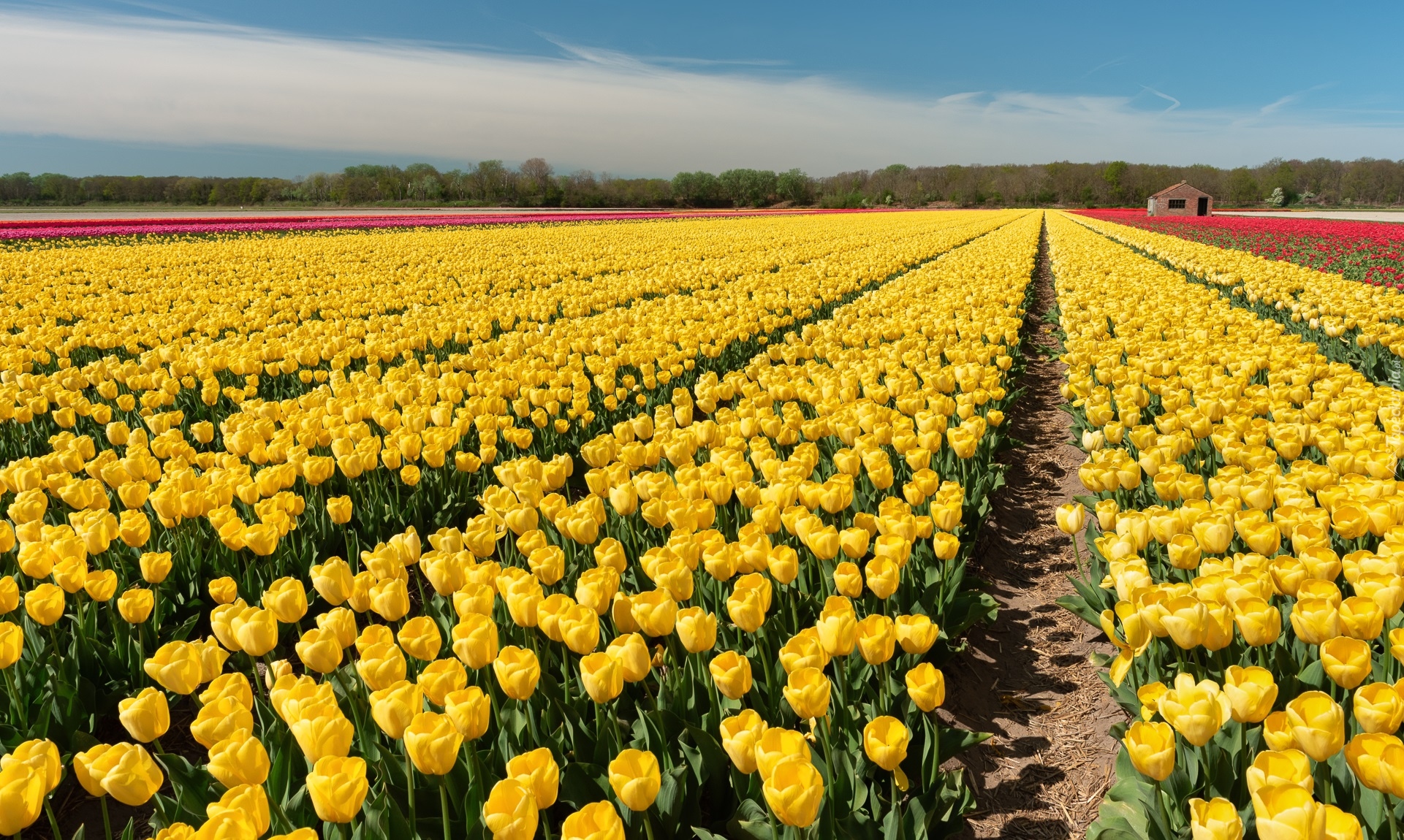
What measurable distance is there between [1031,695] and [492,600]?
2278 millimetres

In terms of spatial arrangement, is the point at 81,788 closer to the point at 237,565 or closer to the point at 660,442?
the point at 237,565

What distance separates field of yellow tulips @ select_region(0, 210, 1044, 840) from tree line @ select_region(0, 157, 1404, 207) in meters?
91.4

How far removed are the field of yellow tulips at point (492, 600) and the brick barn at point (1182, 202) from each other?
7761cm

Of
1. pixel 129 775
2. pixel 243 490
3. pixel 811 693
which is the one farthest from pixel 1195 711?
pixel 243 490

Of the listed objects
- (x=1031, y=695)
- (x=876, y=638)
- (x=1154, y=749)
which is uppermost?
(x=876, y=638)

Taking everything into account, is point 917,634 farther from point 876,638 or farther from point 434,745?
point 434,745

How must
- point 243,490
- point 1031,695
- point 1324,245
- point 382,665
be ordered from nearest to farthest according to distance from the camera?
point 382,665 < point 1031,695 < point 243,490 < point 1324,245

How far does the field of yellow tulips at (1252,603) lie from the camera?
1.64 m

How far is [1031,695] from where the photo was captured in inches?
129

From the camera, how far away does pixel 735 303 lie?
10.4 m

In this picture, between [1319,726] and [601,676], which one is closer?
[1319,726]

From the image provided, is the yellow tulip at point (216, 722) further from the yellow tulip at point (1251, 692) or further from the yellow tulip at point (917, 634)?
the yellow tulip at point (1251, 692)

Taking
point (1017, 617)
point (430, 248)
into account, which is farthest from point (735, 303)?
point (430, 248)

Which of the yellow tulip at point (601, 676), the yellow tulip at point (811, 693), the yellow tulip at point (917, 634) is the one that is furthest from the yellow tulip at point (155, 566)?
the yellow tulip at point (917, 634)
